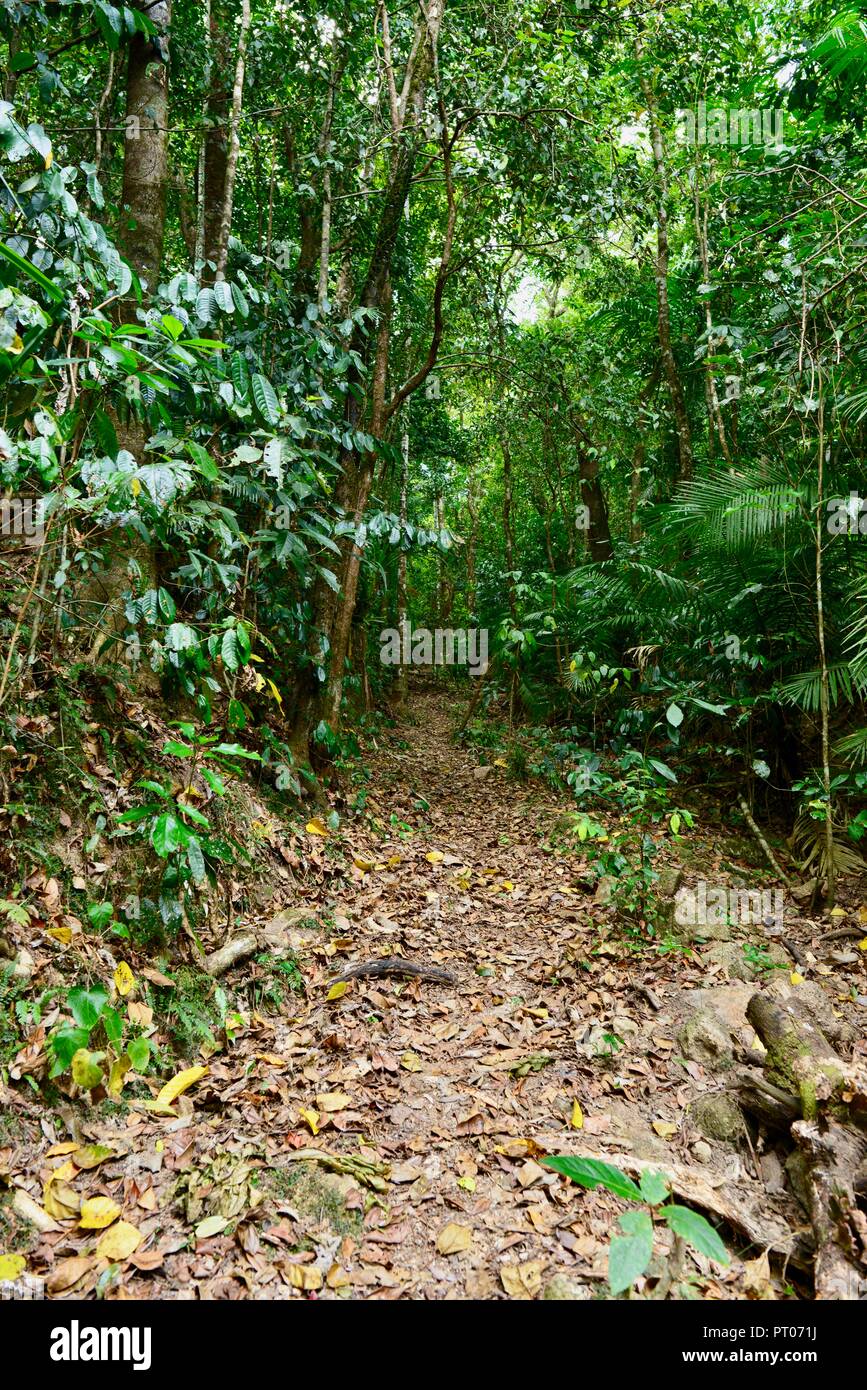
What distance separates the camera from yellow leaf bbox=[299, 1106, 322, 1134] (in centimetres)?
246

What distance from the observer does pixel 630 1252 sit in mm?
1475

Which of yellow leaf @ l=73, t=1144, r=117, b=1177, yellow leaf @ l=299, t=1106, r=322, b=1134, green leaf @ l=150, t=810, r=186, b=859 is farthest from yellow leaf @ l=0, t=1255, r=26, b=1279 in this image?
green leaf @ l=150, t=810, r=186, b=859

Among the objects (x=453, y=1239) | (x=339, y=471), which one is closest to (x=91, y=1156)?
(x=453, y=1239)

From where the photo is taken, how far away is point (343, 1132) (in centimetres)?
248

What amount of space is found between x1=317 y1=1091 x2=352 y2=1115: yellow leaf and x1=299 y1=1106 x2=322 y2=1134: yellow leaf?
0.05 meters

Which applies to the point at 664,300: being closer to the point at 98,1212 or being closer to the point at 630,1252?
the point at 630,1252

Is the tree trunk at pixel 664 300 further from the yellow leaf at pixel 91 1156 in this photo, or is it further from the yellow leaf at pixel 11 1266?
the yellow leaf at pixel 11 1266

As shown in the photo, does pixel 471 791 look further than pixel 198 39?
Yes

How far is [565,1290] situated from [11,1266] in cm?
144

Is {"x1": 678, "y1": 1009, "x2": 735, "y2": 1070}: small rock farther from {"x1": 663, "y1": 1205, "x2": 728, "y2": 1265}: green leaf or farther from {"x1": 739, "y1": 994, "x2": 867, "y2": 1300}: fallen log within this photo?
{"x1": 663, "y1": 1205, "x2": 728, "y2": 1265}: green leaf

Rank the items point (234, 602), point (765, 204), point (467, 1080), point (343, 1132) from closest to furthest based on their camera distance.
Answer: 1. point (343, 1132)
2. point (467, 1080)
3. point (234, 602)
4. point (765, 204)

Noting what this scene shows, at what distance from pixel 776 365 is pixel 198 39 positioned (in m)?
4.82
